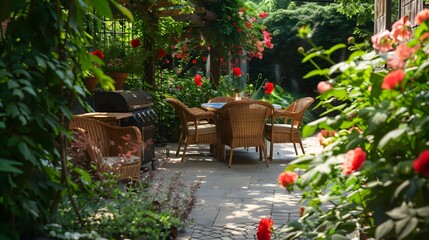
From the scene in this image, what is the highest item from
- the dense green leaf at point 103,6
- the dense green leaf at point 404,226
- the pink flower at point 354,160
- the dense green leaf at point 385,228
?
the dense green leaf at point 103,6

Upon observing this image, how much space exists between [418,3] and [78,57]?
3.04 metres

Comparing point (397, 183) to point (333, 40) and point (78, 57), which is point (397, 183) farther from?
point (333, 40)

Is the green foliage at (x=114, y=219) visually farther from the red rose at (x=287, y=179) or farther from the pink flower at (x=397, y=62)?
the pink flower at (x=397, y=62)

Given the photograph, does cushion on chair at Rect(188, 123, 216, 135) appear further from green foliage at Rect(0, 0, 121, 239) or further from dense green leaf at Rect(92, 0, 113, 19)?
dense green leaf at Rect(92, 0, 113, 19)

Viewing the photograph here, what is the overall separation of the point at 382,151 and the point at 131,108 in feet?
17.3

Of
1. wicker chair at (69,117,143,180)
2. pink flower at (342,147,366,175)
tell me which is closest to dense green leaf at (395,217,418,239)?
pink flower at (342,147,366,175)

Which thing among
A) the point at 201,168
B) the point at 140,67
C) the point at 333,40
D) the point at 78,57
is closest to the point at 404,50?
the point at 78,57

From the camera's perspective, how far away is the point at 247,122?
→ 8250 mm

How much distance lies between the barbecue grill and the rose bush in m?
4.65

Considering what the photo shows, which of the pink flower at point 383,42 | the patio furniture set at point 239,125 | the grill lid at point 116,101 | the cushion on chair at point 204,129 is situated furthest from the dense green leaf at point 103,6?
the cushion on chair at point 204,129

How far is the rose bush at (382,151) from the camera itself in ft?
6.71

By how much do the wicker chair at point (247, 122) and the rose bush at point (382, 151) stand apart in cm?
527

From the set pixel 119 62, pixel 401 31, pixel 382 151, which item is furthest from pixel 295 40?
pixel 382 151

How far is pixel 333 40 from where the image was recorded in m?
16.1
